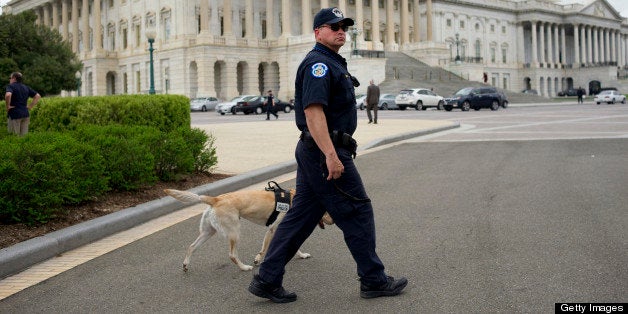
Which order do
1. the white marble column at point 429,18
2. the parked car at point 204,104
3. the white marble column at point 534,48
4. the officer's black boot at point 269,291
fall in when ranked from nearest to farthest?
the officer's black boot at point 269,291
the parked car at point 204,104
the white marble column at point 429,18
the white marble column at point 534,48

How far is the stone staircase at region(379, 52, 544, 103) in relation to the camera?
6356cm

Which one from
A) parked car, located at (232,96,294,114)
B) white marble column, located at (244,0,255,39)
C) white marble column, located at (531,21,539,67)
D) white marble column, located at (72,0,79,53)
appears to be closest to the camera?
parked car, located at (232,96,294,114)

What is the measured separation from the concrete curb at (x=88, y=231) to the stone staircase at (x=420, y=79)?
5127 centimetres

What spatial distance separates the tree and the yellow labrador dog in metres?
39.4

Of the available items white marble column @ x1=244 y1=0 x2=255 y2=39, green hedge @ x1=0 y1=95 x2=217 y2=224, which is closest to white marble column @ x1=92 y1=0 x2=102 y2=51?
white marble column @ x1=244 y1=0 x2=255 y2=39

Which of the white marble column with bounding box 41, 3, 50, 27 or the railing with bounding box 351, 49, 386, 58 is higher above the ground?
the white marble column with bounding box 41, 3, 50, 27

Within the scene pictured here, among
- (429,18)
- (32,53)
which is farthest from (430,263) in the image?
(429,18)

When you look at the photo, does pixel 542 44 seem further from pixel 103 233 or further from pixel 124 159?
pixel 103 233

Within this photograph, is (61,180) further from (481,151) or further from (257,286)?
(481,151)

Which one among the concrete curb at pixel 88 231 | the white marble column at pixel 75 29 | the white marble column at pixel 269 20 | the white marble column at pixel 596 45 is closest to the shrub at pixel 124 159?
the concrete curb at pixel 88 231

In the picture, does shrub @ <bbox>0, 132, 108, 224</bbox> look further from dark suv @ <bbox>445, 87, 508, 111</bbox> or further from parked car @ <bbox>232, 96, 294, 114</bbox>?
parked car @ <bbox>232, 96, 294, 114</bbox>

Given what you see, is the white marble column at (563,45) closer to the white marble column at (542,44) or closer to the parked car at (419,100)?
the white marble column at (542,44)

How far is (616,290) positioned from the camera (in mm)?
5016

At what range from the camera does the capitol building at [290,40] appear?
68438 mm
